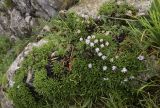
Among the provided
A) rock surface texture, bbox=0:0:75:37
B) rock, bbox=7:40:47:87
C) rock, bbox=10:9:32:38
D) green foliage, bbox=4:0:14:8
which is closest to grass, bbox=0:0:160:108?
rock, bbox=7:40:47:87

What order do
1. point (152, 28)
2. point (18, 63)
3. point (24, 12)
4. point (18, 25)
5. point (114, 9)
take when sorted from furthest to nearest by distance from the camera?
point (18, 25), point (24, 12), point (18, 63), point (114, 9), point (152, 28)

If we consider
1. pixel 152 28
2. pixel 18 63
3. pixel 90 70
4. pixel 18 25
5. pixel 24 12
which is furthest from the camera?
pixel 18 25

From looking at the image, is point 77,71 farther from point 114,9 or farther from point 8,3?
point 8,3

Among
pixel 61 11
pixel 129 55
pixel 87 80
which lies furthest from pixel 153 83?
pixel 61 11

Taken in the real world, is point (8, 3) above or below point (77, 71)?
above

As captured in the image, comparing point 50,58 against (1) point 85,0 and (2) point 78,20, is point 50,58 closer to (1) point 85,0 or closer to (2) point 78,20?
(2) point 78,20

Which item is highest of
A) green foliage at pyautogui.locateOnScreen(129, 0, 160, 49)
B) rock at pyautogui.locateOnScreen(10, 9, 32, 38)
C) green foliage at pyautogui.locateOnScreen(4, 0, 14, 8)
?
green foliage at pyautogui.locateOnScreen(4, 0, 14, 8)

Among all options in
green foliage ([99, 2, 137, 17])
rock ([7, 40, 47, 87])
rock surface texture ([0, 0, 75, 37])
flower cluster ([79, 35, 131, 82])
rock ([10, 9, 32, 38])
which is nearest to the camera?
flower cluster ([79, 35, 131, 82])

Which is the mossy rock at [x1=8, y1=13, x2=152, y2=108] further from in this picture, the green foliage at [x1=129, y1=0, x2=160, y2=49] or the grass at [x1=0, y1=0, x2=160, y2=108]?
the green foliage at [x1=129, y1=0, x2=160, y2=49]

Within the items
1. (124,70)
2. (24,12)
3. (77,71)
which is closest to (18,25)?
(24,12)
